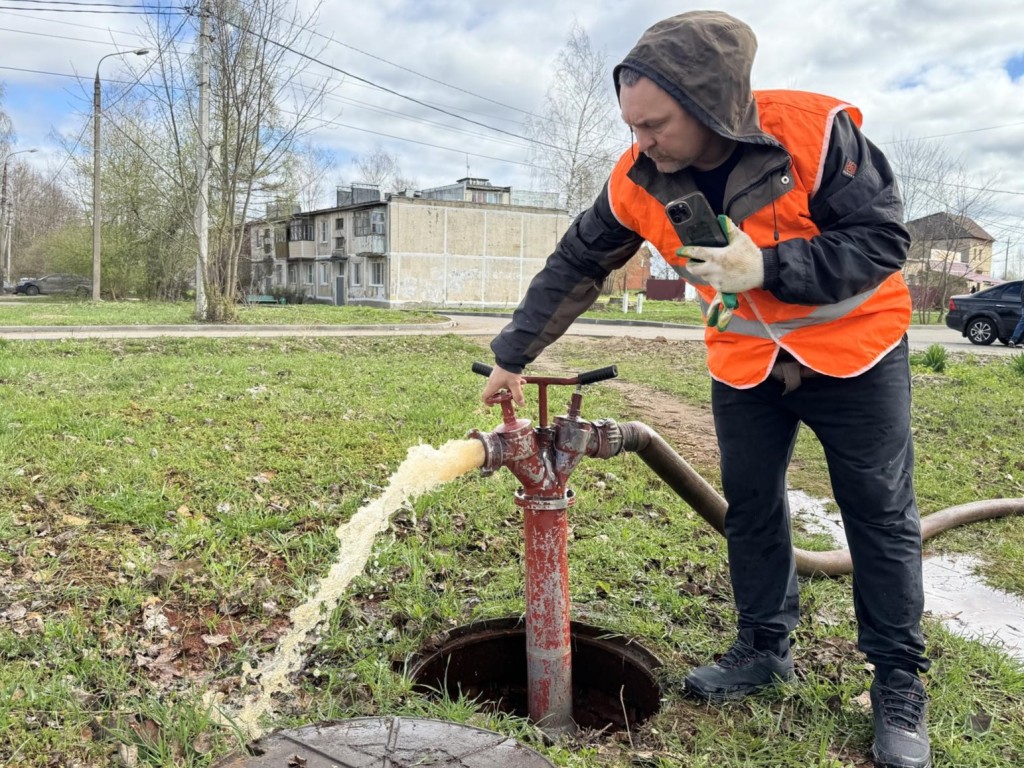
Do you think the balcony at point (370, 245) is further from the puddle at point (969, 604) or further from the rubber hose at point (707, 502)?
the puddle at point (969, 604)

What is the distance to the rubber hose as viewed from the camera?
96.0 inches

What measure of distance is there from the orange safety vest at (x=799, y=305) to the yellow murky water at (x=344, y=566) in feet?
2.42

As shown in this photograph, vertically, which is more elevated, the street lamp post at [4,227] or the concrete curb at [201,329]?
the street lamp post at [4,227]

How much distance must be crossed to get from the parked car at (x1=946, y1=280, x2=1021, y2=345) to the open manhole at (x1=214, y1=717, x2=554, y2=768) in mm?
16816

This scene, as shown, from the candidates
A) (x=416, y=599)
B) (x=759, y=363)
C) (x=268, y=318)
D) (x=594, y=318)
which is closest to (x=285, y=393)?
(x=416, y=599)

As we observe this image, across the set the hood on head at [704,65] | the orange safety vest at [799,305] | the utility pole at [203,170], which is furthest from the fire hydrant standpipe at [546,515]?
the utility pole at [203,170]

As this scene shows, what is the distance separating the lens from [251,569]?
303cm

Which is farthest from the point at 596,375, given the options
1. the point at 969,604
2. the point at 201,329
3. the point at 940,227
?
the point at 940,227

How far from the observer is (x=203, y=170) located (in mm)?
14617

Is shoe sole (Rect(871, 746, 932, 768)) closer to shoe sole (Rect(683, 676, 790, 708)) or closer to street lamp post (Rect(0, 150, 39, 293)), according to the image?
shoe sole (Rect(683, 676, 790, 708))

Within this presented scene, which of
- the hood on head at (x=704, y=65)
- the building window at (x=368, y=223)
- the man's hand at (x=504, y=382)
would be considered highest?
the building window at (x=368, y=223)

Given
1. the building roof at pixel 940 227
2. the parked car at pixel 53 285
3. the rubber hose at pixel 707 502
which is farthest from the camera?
the parked car at pixel 53 285

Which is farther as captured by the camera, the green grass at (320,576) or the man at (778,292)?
the green grass at (320,576)

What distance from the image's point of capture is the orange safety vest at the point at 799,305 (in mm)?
1775
